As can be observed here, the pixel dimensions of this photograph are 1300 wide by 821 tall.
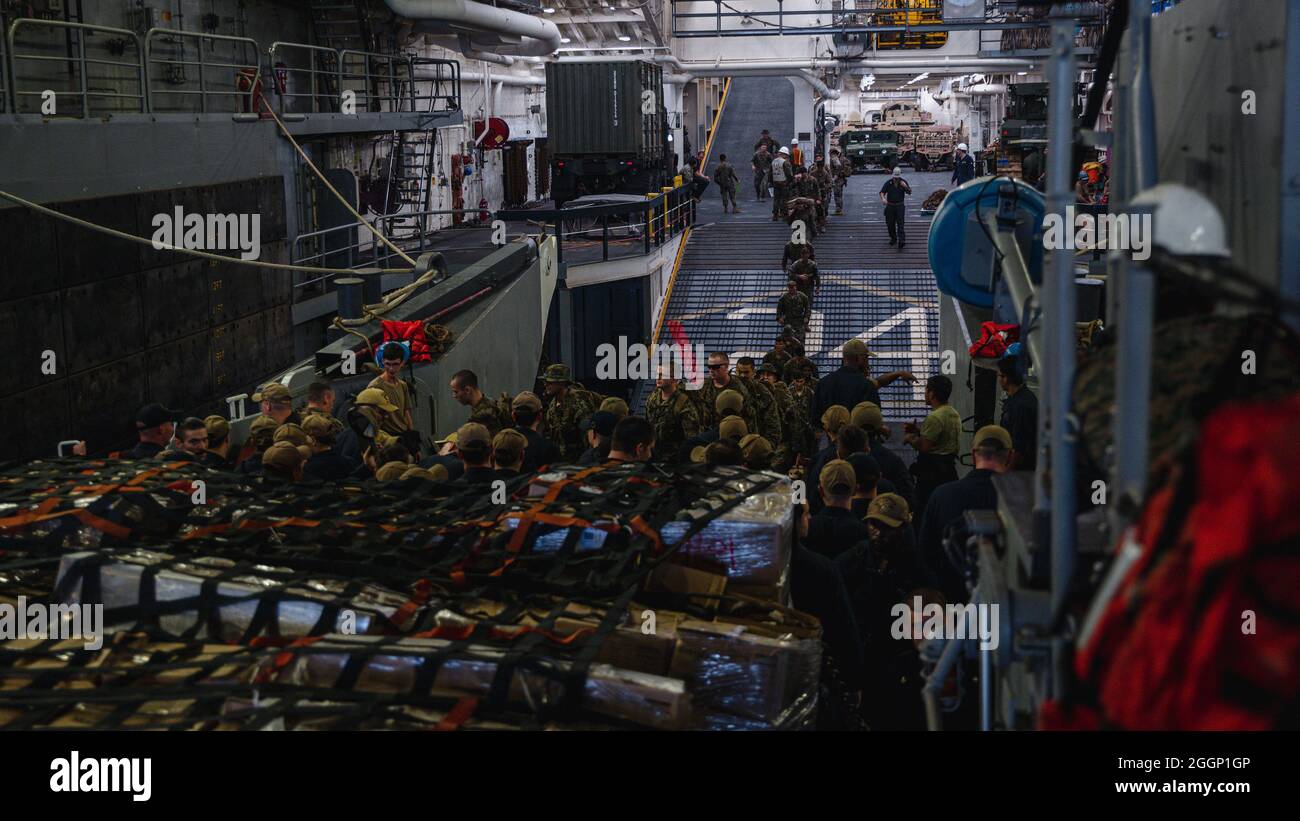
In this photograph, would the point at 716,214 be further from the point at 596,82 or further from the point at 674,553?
the point at 674,553

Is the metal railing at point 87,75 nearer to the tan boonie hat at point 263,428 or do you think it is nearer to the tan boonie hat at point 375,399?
the tan boonie hat at point 375,399

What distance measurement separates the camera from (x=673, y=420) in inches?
366

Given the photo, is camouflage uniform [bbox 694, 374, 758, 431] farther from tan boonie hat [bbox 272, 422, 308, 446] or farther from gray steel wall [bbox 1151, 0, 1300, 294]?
gray steel wall [bbox 1151, 0, 1300, 294]

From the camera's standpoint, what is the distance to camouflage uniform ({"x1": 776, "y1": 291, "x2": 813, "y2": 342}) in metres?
15.8

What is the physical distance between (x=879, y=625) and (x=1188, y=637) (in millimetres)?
3908

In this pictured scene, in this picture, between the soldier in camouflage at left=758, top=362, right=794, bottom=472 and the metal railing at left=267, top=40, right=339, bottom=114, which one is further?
the metal railing at left=267, top=40, right=339, bottom=114

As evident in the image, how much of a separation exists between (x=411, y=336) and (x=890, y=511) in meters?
6.06

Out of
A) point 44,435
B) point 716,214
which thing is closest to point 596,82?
point 716,214

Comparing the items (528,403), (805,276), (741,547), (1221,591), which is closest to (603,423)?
(528,403)

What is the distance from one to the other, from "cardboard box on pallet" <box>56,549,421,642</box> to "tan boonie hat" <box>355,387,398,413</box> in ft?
14.2

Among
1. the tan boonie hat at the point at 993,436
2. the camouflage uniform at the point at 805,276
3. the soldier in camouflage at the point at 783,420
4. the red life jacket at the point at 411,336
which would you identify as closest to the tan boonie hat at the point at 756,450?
the tan boonie hat at the point at 993,436

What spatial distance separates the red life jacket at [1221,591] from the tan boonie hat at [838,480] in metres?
4.01

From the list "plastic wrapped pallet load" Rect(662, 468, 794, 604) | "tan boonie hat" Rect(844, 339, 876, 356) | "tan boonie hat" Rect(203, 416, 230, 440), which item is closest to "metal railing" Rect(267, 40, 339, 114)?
"tan boonie hat" Rect(844, 339, 876, 356)
